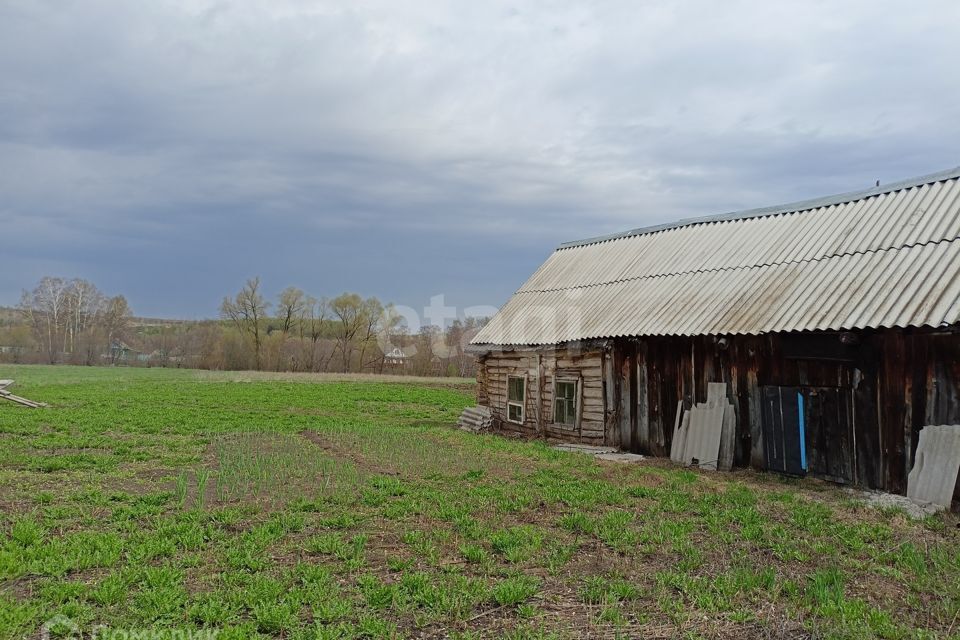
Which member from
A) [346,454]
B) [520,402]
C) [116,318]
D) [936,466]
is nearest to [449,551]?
[346,454]

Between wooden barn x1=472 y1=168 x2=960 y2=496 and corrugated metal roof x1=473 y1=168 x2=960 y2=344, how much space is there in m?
0.04

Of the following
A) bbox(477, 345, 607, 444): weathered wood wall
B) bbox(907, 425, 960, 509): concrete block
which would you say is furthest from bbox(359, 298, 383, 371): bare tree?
bbox(907, 425, 960, 509): concrete block

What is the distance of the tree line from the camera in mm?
68625

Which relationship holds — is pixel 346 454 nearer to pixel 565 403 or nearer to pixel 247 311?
pixel 565 403

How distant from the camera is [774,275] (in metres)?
13.9

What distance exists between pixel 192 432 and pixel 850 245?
16684 millimetres

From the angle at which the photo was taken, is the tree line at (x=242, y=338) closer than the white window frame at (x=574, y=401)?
No

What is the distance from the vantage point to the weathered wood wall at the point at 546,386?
16266 mm

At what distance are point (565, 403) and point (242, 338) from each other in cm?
5992

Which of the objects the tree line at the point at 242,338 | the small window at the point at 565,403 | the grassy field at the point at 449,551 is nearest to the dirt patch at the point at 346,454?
the grassy field at the point at 449,551

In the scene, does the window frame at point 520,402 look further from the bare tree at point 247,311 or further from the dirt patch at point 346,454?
the bare tree at point 247,311

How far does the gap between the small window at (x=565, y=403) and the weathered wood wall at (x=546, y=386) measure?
4.9 inches

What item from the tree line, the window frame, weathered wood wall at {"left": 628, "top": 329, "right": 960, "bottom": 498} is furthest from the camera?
the tree line

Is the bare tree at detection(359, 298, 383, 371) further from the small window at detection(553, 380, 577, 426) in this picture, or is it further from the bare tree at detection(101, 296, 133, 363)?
the small window at detection(553, 380, 577, 426)
